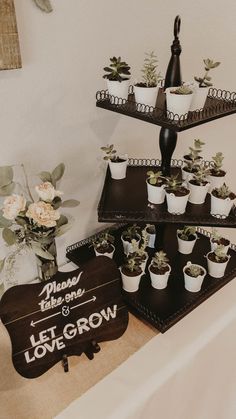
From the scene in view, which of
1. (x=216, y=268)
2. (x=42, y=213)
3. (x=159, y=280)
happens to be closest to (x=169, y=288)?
(x=159, y=280)

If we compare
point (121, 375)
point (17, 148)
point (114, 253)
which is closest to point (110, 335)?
point (121, 375)

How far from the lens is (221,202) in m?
1.14

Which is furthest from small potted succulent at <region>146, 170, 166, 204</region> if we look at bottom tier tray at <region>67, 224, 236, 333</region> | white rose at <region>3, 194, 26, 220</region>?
white rose at <region>3, 194, 26, 220</region>

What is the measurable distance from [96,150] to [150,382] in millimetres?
787

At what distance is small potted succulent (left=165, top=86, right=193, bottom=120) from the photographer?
1.00 m

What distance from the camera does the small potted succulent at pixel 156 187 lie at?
3.77 ft

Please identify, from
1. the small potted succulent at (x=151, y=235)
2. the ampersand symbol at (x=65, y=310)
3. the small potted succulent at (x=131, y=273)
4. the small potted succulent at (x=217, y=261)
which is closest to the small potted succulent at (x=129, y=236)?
the small potted succulent at (x=151, y=235)

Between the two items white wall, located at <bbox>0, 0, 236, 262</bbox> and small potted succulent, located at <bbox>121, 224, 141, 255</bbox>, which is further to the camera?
small potted succulent, located at <bbox>121, 224, 141, 255</bbox>

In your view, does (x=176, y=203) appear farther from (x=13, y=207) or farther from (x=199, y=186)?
(x=13, y=207)

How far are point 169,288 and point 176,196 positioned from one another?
1.15 feet

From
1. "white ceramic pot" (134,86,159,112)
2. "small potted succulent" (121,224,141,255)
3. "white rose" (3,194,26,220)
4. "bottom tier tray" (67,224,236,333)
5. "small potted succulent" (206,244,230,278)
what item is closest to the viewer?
"white rose" (3,194,26,220)

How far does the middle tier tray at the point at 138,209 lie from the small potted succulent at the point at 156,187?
0.02 m

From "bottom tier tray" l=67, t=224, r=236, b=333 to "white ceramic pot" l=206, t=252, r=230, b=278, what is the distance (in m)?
0.01

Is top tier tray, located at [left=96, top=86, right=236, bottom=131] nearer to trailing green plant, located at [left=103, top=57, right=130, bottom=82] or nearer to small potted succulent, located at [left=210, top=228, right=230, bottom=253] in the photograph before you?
trailing green plant, located at [left=103, top=57, right=130, bottom=82]
